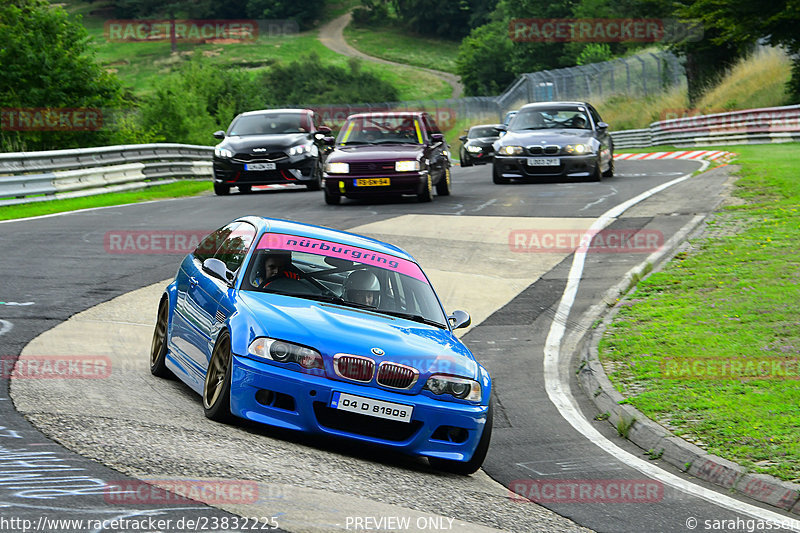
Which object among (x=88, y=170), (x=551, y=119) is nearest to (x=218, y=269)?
(x=88, y=170)

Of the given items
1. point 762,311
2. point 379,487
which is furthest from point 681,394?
point 379,487

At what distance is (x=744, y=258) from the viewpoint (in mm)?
14289

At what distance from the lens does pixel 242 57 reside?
121 m

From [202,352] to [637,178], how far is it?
19.8 meters

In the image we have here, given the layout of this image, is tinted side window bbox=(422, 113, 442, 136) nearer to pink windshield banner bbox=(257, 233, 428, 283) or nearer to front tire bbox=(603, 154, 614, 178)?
front tire bbox=(603, 154, 614, 178)

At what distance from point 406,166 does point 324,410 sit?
14.2m

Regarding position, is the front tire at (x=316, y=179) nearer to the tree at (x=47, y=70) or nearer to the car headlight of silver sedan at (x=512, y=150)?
the car headlight of silver sedan at (x=512, y=150)

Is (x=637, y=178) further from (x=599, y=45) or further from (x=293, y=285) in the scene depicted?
(x=599, y=45)

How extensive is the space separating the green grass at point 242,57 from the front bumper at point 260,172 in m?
81.0

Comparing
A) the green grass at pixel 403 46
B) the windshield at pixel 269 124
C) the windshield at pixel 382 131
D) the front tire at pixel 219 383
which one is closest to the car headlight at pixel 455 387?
the front tire at pixel 219 383

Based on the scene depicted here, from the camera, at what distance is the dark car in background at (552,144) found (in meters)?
23.7

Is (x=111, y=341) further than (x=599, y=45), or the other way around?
(x=599, y=45)

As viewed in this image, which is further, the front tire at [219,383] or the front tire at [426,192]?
the front tire at [426,192]

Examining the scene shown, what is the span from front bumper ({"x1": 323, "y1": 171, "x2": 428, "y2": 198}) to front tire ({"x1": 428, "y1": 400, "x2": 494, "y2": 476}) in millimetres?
13658
